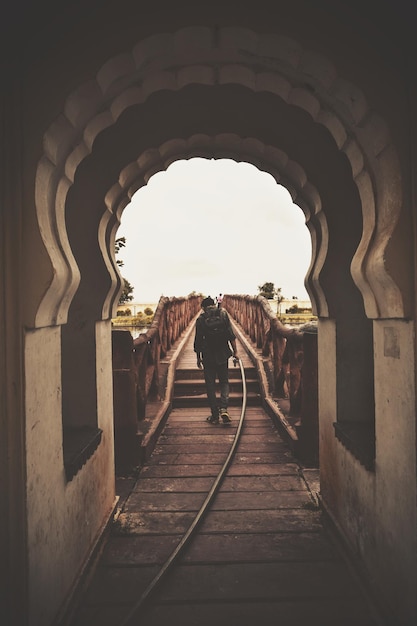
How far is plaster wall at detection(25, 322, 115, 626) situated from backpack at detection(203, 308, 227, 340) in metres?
3.65

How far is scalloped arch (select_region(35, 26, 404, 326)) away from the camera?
223 centimetres

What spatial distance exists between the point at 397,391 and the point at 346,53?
6.01 feet

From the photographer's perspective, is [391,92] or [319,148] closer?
[391,92]

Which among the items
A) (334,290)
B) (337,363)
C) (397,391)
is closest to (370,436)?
(337,363)

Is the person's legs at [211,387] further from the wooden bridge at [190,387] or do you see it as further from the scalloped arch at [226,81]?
the scalloped arch at [226,81]

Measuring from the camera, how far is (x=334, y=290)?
11.8 feet

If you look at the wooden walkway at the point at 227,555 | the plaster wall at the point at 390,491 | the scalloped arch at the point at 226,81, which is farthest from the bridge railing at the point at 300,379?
the scalloped arch at the point at 226,81

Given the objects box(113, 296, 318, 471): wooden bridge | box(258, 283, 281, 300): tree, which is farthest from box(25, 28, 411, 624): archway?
box(258, 283, 281, 300): tree

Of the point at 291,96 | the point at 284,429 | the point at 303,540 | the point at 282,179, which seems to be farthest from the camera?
the point at 284,429

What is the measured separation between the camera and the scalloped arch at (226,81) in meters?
2.23

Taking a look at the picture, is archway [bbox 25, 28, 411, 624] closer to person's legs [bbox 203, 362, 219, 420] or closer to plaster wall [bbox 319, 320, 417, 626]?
plaster wall [bbox 319, 320, 417, 626]

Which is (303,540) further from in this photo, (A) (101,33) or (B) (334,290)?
(A) (101,33)

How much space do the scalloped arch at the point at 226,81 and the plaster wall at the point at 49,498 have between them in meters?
0.31

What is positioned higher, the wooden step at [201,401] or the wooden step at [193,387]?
the wooden step at [193,387]
